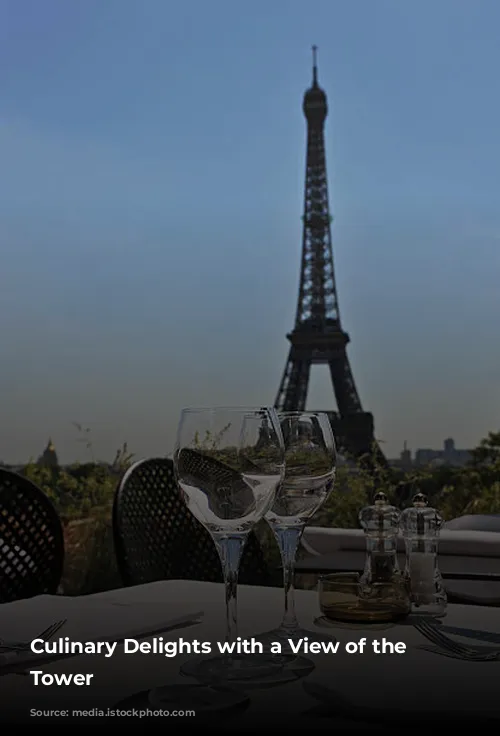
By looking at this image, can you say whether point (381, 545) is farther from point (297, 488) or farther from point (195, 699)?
point (195, 699)

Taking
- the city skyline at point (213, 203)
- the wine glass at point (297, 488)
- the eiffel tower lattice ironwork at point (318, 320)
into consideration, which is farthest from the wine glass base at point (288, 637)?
the eiffel tower lattice ironwork at point (318, 320)

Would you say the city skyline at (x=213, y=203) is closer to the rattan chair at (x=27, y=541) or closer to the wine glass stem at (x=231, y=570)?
the rattan chair at (x=27, y=541)

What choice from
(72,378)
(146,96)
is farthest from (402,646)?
(146,96)

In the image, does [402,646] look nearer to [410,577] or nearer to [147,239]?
[410,577]

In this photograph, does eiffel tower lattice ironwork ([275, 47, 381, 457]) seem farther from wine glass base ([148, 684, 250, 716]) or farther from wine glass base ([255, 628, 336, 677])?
wine glass base ([148, 684, 250, 716])

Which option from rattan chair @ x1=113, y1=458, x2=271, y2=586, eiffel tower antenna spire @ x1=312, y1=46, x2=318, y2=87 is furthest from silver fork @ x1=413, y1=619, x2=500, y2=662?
eiffel tower antenna spire @ x1=312, y1=46, x2=318, y2=87

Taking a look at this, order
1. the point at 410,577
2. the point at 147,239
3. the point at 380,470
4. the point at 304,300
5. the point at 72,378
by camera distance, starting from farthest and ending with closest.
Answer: the point at 304,300, the point at 147,239, the point at 72,378, the point at 380,470, the point at 410,577
